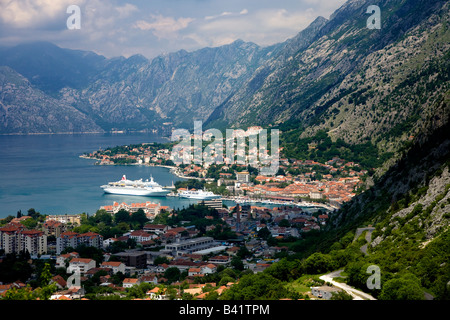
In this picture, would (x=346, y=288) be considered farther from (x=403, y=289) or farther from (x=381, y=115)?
(x=381, y=115)

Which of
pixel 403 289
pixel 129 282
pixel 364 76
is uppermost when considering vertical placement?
pixel 364 76

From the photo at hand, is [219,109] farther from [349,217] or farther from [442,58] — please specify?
[349,217]

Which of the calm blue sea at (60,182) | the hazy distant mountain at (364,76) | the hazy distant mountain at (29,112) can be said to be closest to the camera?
the calm blue sea at (60,182)

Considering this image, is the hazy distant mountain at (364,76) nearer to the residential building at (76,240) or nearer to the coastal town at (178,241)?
the coastal town at (178,241)

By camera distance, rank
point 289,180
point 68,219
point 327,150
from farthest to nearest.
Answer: point 327,150 → point 289,180 → point 68,219

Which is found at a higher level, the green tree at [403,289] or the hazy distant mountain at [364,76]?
the hazy distant mountain at [364,76]

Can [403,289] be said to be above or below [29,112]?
below

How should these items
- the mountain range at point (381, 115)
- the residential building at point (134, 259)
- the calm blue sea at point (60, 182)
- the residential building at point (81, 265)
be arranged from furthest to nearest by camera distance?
the calm blue sea at point (60, 182), the residential building at point (134, 259), the residential building at point (81, 265), the mountain range at point (381, 115)

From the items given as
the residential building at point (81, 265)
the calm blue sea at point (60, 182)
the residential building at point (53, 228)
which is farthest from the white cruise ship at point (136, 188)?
the residential building at point (81, 265)

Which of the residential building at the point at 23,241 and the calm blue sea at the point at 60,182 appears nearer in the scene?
the residential building at the point at 23,241

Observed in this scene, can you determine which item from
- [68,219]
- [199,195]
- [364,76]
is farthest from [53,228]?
[364,76]
